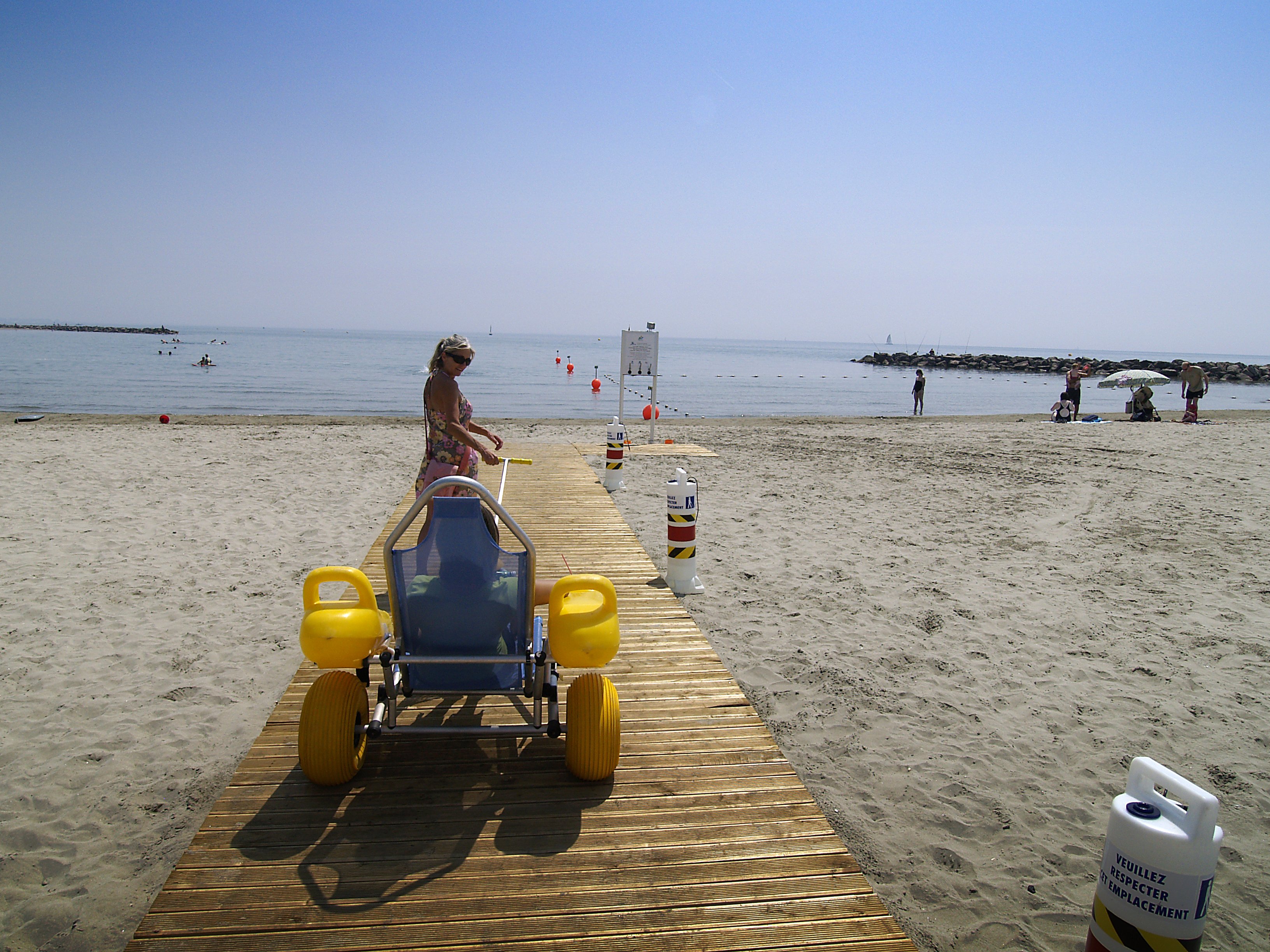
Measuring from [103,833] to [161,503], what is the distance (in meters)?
7.20

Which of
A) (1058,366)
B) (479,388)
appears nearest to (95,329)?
(479,388)

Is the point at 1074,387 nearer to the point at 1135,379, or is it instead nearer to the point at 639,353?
the point at 1135,379

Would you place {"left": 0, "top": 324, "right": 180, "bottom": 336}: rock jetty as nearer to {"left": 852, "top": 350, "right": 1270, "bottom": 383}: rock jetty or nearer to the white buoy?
{"left": 852, "top": 350, "right": 1270, "bottom": 383}: rock jetty

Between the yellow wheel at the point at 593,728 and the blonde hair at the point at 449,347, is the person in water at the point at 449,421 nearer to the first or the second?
the blonde hair at the point at 449,347

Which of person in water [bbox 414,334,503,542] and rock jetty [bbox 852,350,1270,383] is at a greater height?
rock jetty [bbox 852,350,1270,383]

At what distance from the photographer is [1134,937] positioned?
2.13 metres

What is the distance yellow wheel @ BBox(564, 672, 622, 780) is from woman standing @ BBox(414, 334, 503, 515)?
180 centimetres

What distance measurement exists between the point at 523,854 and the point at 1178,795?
7.14 feet

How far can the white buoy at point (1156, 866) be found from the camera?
A: 6.48 feet

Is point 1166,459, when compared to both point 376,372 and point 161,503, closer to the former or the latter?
point 161,503

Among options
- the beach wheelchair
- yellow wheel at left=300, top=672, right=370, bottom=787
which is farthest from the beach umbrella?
yellow wheel at left=300, top=672, right=370, bottom=787

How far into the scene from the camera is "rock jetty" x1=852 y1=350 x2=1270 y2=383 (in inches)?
2422

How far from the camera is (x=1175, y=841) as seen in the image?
1995mm

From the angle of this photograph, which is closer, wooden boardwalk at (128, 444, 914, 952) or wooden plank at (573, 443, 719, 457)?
wooden boardwalk at (128, 444, 914, 952)
